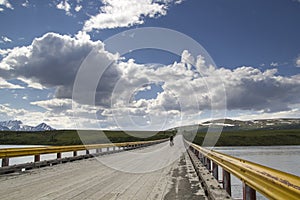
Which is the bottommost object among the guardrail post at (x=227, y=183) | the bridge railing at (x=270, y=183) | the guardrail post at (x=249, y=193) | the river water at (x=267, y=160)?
the river water at (x=267, y=160)

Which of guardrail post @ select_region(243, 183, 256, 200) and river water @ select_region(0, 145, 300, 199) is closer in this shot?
Result: guardrail post @ select_region(243, 183, 256, 200)

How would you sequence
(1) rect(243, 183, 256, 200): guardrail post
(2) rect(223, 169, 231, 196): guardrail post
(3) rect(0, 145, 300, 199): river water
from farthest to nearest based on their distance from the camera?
1. (3) rect(0, 145, 300, 199): river water
2. (2) rect(223, 169, 231, 196): guardrail post
3. (1) rect(243, 183, 256, 200): guardrail post

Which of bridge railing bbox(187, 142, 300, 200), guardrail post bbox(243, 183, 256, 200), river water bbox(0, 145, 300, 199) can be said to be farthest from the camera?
river water bbox(0, 145, 300, 199)

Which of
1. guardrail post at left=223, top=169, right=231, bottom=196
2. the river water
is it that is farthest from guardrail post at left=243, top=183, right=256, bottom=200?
the river water

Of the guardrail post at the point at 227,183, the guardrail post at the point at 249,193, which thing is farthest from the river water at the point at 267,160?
the guardrail post at the point at 249,193

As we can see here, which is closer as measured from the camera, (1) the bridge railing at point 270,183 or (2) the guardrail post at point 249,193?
(1) the bridge railing at point 270,183

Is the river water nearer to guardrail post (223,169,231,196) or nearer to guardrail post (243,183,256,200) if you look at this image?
guardrail post (223,169,231,196)

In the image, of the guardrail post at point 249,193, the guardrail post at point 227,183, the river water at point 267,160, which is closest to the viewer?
the guardrail post at point 249,193

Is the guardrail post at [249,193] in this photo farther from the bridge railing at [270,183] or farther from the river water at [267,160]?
the river water at [267,160]

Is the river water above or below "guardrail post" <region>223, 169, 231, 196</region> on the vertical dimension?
below

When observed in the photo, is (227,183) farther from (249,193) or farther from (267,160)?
(267,160)

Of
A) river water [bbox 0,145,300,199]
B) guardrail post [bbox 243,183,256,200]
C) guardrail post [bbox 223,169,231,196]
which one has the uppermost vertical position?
guardrail post [bbox 243,183,256,200]

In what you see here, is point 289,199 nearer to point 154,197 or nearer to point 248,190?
point 248,190


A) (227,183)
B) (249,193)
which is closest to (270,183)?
(249,193)
